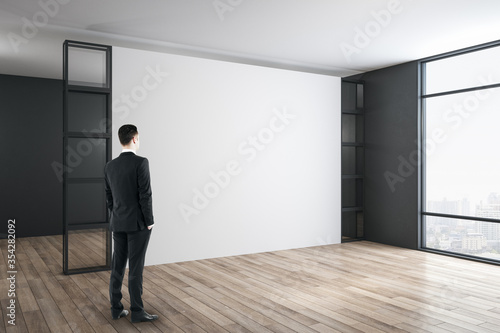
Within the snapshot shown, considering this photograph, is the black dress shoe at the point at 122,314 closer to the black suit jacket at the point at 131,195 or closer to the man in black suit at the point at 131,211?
the man in black suit at the point at 131,211

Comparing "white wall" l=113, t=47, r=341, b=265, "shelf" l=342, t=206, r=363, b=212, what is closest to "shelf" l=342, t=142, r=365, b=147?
"white wall" l=113, t=47, r=341, b=265

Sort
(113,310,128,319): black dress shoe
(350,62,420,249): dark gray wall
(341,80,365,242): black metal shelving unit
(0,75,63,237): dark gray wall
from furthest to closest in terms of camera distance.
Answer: (0,75,63,237): dark gray wall
(341,80,365,242): black metal shelving unit
(350,62,420,249): dark gray wall
(113,310,128,319): black dress shoe

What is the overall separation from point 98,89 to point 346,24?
113 inches

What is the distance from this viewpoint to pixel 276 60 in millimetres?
6512

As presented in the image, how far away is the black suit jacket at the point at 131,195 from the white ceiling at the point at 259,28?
1766mm

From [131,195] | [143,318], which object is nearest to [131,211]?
[131,195]

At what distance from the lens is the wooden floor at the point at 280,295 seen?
3.40m

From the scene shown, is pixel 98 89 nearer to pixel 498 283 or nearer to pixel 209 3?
pixel 209 3

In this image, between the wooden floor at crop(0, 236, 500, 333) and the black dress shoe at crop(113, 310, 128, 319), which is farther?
the black dress shoe at crop(113, 310, 128, 319)

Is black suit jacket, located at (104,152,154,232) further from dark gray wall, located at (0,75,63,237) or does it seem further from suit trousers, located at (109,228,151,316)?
dark gray wall, located at (0,75,63,237)

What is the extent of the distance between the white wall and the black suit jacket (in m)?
2.04

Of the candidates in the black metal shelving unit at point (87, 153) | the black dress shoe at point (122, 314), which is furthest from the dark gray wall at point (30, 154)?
the black dress shoe at point (122, 314)

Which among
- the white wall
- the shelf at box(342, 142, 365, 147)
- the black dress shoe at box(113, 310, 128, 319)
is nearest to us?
the black dress shoe at box(113, 310, 128, 319)

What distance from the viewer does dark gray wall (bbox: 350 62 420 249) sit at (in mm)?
6418
